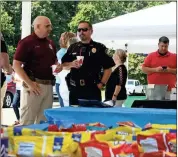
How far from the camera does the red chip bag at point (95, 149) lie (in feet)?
7.16

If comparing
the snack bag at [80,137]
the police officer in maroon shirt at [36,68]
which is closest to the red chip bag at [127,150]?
the snack bag at [80,137]

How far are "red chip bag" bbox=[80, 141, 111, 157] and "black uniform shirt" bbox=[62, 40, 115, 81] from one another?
221cm

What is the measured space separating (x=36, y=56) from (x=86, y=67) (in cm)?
47

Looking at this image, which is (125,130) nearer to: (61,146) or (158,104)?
(61,146)

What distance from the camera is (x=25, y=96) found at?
4.30 metres

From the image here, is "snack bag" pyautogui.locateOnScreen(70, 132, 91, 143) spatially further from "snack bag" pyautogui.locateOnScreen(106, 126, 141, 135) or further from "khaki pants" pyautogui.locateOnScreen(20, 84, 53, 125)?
"khaki pants" pyautogui.locateOnScreen(20, 84, 53, 125)

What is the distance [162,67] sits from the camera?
218 inches

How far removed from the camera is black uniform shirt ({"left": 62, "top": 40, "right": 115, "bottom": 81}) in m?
4.41

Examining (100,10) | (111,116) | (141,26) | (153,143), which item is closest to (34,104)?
(111,116)

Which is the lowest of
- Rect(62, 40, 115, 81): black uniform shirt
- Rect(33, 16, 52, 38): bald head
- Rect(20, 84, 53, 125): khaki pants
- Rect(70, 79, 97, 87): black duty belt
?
Rect(20, 84, 53, 125): khaki pants

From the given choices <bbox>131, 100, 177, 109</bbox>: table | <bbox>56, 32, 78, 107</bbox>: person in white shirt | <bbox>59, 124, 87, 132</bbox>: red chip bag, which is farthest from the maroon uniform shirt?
<bbox>59, 124, 87, 132</bbox>: red chip bag

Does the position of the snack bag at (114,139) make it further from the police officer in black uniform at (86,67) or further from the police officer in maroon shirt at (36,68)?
the police officer in black uniform at (86,67)

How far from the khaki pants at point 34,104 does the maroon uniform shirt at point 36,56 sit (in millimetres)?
129

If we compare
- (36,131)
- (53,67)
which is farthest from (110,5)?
(36,131)
